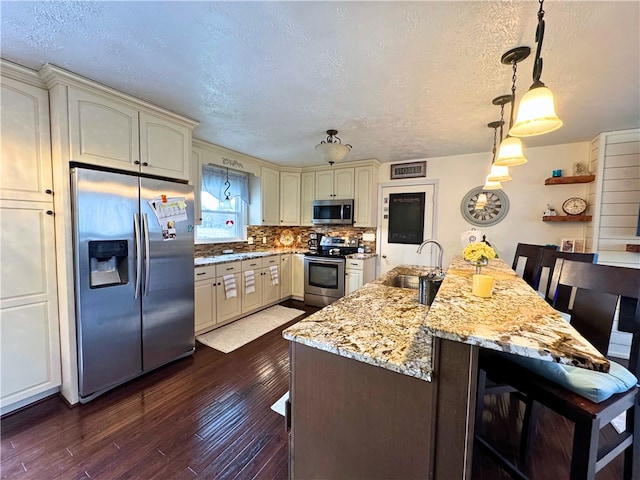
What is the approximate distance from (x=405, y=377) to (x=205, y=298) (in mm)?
2721

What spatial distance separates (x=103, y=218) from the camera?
6.52 ft

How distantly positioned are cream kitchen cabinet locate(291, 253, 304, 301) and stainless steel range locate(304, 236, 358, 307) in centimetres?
17

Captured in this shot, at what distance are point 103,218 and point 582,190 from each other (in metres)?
4.98

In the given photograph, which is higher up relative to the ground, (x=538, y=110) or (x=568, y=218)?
(x=538, y=110)

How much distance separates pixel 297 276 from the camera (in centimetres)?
455

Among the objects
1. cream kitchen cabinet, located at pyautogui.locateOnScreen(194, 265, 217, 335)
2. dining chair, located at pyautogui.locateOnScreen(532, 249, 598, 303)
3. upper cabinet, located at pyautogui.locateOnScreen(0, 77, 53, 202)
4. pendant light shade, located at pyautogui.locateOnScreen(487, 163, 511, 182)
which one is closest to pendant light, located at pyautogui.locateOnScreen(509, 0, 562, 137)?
pendant light shade, located at pyautogui.locateOnScreen(487, 163, 511, 182)

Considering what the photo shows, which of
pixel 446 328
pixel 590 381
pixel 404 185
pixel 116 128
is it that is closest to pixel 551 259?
pixel 590 381

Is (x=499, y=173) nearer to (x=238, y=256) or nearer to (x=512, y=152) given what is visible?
(x=512, y=152)

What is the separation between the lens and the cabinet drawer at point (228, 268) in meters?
3.24

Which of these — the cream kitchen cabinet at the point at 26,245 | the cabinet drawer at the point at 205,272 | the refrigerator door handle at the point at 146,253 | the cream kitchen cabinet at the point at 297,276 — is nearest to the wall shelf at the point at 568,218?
the cream kitchen cabinet at the point at 297,276

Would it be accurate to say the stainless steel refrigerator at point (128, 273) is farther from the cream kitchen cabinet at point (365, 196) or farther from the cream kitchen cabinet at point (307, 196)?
the cream kitchen cabinet at point (365, 196)

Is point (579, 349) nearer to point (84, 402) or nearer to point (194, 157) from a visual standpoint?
point (84, 402)

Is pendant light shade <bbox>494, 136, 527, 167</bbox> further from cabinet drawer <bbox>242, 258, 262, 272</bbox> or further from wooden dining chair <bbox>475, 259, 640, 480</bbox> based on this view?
cabinet drawer <bbox>242, 258, 262, 272</bbox>

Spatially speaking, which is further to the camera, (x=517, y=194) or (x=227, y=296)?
(x=517, y=194)
